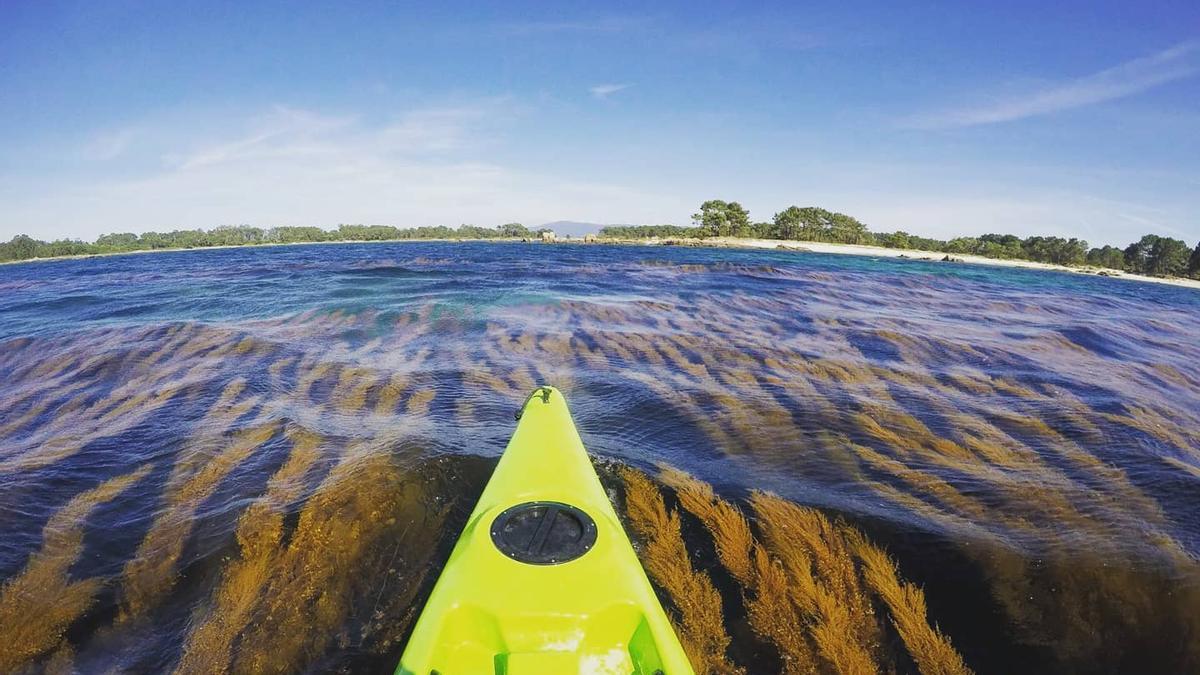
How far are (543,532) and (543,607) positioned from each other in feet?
1.97

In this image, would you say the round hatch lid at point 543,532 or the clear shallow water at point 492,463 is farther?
the clear shallow water at point 492,463

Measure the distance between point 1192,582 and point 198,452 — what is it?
10843mm

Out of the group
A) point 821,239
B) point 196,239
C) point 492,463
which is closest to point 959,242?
point 821,239

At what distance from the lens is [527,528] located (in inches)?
132

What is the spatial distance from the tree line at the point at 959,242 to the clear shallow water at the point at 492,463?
89189 mm

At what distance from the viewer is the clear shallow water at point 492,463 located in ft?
12.6

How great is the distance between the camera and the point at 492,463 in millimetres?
5988

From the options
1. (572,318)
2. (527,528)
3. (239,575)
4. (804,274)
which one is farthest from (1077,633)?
(804,274)

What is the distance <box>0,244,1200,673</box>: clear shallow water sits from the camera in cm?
383

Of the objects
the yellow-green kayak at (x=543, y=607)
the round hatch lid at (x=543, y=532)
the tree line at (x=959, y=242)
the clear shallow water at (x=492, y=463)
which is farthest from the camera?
the tree line at (x=959, y=242)

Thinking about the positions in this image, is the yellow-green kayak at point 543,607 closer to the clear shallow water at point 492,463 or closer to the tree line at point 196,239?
the clear shallow water at point 492,463

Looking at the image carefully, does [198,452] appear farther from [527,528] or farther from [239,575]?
[527,528]

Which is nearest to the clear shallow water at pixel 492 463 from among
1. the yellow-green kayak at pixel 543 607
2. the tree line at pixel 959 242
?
the yellow-green kayak at pixel 543 607

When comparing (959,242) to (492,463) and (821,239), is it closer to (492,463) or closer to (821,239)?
(821,239)
